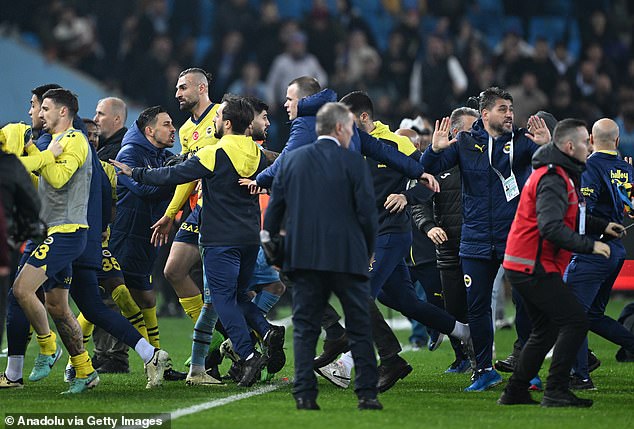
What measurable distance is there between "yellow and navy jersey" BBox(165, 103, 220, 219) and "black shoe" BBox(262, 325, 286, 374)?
1.33 metres

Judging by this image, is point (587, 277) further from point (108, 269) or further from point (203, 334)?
point (108, 269)

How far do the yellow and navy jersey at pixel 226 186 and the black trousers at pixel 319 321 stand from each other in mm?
1601

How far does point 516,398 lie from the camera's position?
8375 millimetres

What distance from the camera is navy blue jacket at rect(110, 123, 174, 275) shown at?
34.4ft

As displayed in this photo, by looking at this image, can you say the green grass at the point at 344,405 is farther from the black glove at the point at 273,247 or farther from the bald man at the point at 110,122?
the bald man at the point at 110,122

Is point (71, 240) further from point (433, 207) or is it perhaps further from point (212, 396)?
point (433, 207)

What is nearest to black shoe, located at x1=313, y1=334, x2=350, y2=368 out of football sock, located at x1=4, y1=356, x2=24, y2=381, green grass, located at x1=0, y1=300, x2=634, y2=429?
green grass, located at x1=0, y1=300, x2=634, y2=429

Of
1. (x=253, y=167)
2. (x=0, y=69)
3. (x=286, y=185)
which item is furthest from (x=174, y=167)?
(x=0, y=69)

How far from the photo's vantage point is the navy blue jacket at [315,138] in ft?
29.1

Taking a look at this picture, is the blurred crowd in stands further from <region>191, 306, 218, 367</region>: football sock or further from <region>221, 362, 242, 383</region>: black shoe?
<region>191, 306, 218, 367</region>: football sock

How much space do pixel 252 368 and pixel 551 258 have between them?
247 centimetres

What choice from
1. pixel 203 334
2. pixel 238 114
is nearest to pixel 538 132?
pixel 238 114

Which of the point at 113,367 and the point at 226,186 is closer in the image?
the point at 226,186

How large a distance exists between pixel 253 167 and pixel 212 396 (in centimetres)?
173
